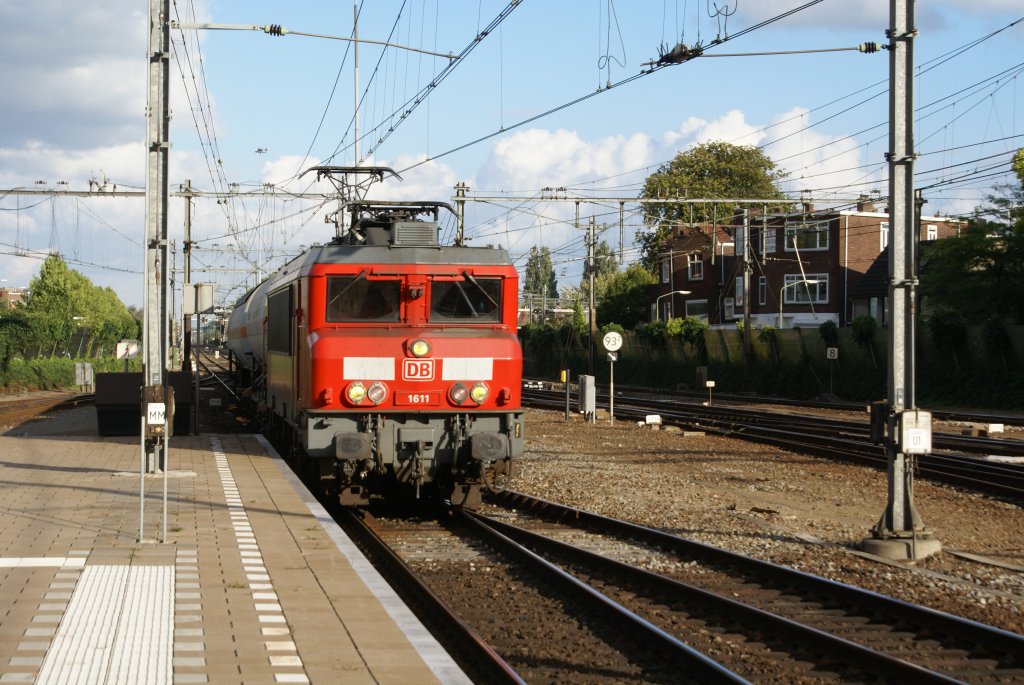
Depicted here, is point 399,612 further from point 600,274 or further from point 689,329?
point 600,274

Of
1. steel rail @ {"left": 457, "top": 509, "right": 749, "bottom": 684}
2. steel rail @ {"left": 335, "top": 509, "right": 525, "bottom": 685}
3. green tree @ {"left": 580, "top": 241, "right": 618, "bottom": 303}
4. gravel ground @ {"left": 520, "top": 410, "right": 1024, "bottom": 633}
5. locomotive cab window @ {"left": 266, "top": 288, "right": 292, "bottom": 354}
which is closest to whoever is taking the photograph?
steel rail @ {"left": 457, "top": 509, "right": 749, "bottom": 684}

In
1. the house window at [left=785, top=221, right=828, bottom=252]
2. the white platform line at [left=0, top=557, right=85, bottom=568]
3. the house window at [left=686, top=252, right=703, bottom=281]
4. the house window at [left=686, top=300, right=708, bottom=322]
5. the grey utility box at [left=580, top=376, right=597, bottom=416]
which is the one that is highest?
the house window at [left=785, top=221, right=828, bottom=252]

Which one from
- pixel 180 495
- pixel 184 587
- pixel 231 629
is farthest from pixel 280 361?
pixel 231 629

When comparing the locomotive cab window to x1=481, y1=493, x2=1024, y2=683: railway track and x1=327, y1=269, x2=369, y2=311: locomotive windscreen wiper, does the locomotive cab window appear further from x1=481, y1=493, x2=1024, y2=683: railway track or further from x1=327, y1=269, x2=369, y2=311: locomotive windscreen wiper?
x1=481, y1=493, x2=1024, y2=683: railway track

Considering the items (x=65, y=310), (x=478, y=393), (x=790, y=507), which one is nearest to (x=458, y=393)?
(x=478, y=393)

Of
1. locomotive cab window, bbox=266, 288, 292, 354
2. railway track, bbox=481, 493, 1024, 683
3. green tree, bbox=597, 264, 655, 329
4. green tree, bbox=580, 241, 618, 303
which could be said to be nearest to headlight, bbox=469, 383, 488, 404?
railway track, bbox=481, 493, 1024, 683

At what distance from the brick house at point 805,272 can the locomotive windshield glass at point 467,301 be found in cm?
4458

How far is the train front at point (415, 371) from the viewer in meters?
13.7

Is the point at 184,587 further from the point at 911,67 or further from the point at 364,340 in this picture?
the point at 911,67

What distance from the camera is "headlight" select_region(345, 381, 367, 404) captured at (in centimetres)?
1364

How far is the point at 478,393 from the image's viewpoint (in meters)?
14.0

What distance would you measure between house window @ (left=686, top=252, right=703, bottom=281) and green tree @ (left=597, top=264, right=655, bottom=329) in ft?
22.6

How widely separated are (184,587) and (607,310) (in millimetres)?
74163

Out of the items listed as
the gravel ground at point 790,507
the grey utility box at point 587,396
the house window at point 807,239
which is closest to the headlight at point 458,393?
the gravel ground at point 790,507
